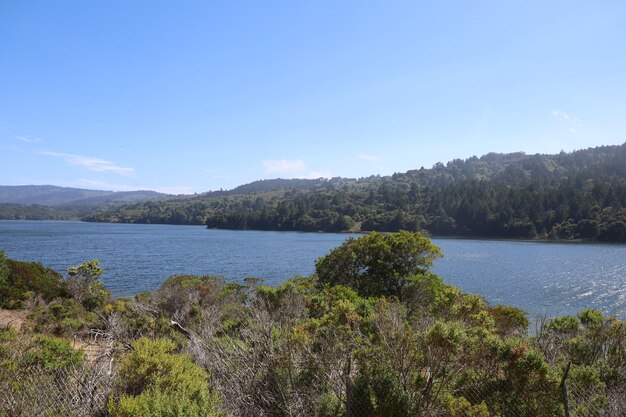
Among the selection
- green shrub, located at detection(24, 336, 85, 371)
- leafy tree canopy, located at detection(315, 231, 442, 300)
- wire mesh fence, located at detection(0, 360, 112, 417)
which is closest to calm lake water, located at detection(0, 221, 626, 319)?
leafy tree canopy, located at detection(315, 231, 442, 300)

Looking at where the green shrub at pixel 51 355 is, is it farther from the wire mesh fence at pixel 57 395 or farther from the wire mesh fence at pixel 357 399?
the wire mesh fence at pixel 57 395

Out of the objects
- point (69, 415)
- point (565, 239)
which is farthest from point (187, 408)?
point (565, 239)

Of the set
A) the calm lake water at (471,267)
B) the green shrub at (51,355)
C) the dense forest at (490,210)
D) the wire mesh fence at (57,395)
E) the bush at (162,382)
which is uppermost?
the dense forest at (490,210)

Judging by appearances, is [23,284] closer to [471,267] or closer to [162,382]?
[162,382]

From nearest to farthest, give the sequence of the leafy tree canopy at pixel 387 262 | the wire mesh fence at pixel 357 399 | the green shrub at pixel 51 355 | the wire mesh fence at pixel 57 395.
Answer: the wire mesh fence at pixel 57 395 < the wire mesh fence at pixel 357 399 < the green shrub at pixel 51 355 < the leafy tree canopy at pixel 387 262

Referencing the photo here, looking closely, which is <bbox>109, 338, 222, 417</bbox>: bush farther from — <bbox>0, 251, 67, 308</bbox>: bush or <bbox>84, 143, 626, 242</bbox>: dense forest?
<bbox>84, 143, 626, 242</bbox>: dense forest

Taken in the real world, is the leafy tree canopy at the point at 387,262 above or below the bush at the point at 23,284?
above

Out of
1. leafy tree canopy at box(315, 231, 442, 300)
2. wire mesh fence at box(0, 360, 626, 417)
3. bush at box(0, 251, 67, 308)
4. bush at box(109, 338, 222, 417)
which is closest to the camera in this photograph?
bush at box(109, 338, 222, 417)

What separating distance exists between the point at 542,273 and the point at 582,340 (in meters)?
39.2

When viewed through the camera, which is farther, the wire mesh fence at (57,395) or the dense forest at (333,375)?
the dense forest at (333,375)

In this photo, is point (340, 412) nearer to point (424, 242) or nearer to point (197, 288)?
→ point (424, 242)

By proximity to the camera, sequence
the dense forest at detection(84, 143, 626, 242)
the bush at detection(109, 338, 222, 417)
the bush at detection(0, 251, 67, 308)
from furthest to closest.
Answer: the dense forest at detection(84, 143, 626, 242) < the bush at detection(0, 251, 67, 308) < the bush at detection(109, 338, 222, 417)

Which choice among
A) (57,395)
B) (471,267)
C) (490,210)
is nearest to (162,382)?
(57,395)

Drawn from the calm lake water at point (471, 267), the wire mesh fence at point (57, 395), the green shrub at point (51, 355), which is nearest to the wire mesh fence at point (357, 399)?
Answer: the wire mesh fence at point (57, 395)
